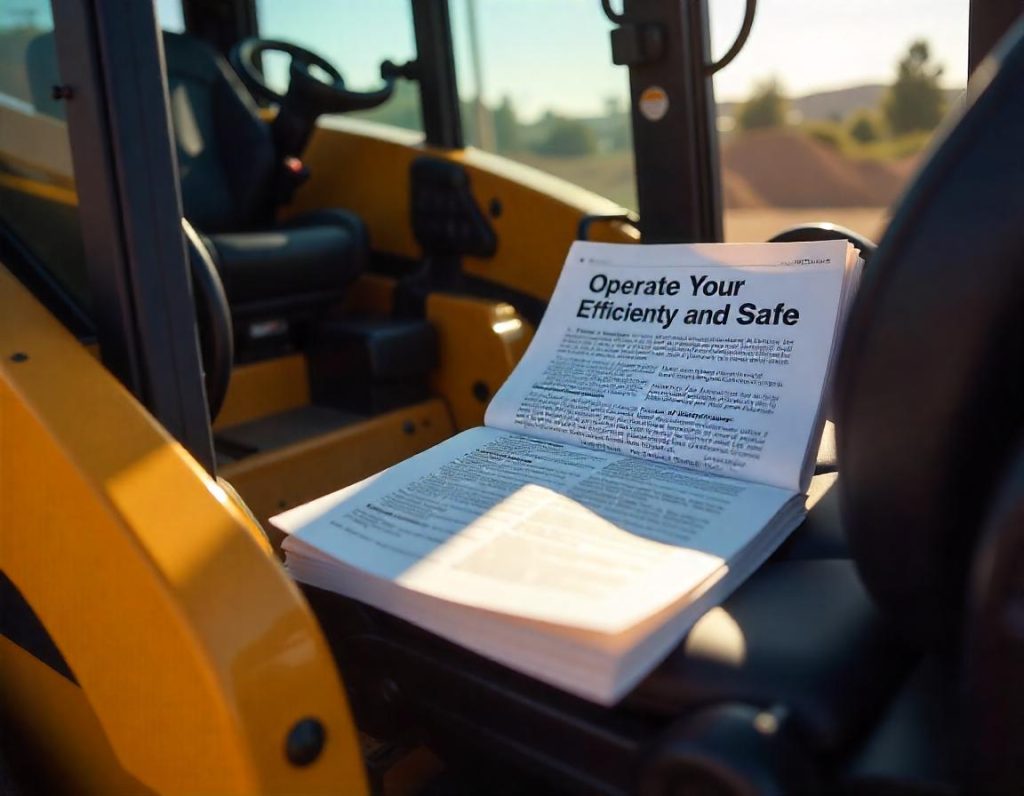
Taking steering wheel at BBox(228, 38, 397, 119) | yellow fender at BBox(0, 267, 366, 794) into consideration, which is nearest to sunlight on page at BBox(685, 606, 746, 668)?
yellow fender at BBox(0, 267, 366, 794)

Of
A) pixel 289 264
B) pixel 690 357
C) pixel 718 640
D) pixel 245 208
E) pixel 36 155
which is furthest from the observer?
pixel 245 208

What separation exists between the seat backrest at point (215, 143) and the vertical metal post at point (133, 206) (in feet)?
4.27

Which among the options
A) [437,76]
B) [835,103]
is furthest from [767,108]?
[437,76]

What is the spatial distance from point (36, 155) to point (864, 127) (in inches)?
635

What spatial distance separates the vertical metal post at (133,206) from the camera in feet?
2.41

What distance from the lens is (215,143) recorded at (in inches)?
83.7

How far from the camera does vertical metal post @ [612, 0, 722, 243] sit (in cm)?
157

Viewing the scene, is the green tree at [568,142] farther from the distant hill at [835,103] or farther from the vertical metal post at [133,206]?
the vertical metal post at [133,206]

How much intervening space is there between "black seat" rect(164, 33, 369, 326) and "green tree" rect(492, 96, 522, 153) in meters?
7.36

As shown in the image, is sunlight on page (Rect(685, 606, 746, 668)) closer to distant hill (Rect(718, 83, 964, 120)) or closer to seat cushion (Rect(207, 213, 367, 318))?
seat cushion (Rect(207, 213, 367, 318))

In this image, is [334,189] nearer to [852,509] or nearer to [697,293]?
[697,293]

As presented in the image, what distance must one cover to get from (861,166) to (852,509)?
607 inches

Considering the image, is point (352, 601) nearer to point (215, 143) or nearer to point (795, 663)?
point (795, 663)

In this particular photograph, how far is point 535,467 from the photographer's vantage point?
2.28 feet
